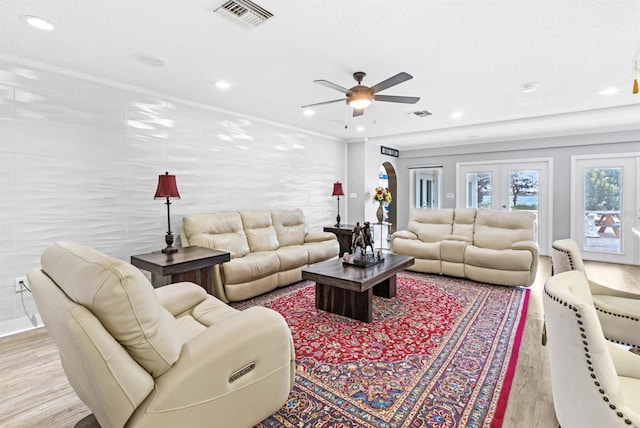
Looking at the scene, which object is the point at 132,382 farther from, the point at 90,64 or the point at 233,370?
the point at 90,64

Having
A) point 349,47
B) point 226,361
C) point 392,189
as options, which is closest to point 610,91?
point 349,47

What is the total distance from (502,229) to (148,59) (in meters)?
4.78

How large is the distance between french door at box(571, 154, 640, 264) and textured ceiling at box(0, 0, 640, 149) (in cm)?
175

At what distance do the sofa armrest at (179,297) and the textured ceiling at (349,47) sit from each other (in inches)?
73.8

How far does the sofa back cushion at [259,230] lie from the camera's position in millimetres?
4258

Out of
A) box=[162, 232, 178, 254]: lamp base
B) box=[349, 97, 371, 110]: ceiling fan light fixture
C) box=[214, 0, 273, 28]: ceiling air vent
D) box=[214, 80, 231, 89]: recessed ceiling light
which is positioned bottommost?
box=[162, 232, 178, 254]: lamp base

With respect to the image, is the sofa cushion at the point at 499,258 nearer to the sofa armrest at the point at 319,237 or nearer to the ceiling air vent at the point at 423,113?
the sofa armrest at the point at 319,237

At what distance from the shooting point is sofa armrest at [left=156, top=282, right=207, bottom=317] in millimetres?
2119

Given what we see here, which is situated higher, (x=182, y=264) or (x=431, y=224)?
(x=431, y=224)

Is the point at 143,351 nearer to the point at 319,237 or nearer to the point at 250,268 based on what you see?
the point at 250,268

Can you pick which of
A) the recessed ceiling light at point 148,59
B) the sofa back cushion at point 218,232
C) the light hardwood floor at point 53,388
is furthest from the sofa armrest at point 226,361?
the recessed ceiling light at point 148,59

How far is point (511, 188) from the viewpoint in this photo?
6.55 m

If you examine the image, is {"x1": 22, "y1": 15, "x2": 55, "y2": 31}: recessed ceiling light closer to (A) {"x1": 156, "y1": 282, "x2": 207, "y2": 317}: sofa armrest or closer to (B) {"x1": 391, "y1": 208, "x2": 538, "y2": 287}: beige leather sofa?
(A) {"x1": 156, "y1": 282, "x2": 207, "y2": 317}: sofa armrest

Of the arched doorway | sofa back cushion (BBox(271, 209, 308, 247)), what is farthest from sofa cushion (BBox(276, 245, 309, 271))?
the arched doorway
